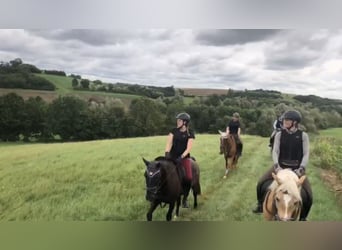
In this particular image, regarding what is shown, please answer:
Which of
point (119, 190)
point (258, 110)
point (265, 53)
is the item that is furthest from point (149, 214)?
point (265, 53)

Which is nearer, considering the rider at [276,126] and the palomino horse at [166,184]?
the palomino horse at [166,184]

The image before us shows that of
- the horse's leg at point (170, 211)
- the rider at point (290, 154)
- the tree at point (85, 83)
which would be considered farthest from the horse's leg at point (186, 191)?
the tree at point (85, 83)

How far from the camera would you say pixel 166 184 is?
421 centimetres

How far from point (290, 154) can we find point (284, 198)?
1.88 ft

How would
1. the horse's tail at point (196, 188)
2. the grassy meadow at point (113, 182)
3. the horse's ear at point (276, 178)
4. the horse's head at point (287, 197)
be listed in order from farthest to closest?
the horse's tail at point (196, 188) → the grassy meadow at point (113, 182) → the horse's ear at point (276, 178) → the horse's head at point (287, 197)

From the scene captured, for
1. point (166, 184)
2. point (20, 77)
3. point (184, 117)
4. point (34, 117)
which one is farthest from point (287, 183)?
point (20, 77)

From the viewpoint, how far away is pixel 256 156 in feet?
14.7

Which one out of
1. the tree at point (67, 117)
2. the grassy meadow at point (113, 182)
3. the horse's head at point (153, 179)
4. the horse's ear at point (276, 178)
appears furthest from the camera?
the tree at point (67, 117)

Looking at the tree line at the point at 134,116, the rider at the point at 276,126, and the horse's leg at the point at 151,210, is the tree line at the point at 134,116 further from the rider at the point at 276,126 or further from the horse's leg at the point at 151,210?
the horse's leg at the point at 151,210

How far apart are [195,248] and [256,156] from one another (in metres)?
1.06

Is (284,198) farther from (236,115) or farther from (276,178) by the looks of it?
(236,115)

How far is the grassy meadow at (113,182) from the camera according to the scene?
430cm
